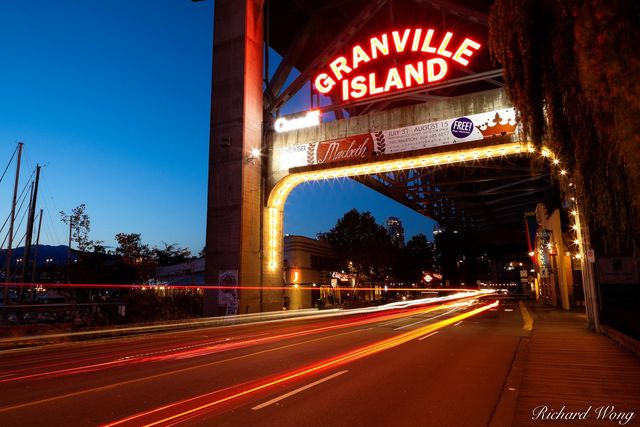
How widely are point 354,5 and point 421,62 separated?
11523mm

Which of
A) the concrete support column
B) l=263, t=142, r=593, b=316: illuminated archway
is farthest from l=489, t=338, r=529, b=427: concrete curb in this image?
the concrete support column

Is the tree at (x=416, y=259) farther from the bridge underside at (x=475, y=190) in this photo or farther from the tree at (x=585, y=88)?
the tree at (x=585, y=88)

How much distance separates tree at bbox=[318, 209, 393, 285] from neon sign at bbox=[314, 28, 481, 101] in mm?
33647

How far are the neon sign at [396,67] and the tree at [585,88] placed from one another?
894 inches

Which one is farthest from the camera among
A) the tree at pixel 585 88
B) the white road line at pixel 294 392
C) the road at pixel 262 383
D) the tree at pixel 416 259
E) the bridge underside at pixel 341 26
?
the tree at pixel 416 259

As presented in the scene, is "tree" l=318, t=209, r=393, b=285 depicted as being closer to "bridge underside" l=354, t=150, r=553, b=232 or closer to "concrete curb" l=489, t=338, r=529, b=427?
"bridge underside" l=354, t=150, r=553, b=232

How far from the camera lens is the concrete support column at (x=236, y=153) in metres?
29.0

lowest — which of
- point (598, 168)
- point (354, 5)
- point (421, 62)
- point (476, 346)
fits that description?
point (476, 346)

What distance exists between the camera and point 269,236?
3150 cm

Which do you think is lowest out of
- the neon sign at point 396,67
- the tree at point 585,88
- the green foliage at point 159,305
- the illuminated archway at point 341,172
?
the green foliage at point 159,305

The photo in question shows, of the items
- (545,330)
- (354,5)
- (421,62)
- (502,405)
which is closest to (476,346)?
(545,330)

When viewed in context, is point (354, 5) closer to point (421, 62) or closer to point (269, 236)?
point (421, 62)

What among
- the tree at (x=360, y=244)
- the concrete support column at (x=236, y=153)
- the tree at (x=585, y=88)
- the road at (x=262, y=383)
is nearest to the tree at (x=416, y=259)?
the tree at (x=360, y=244)

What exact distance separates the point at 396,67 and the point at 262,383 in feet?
83.0
